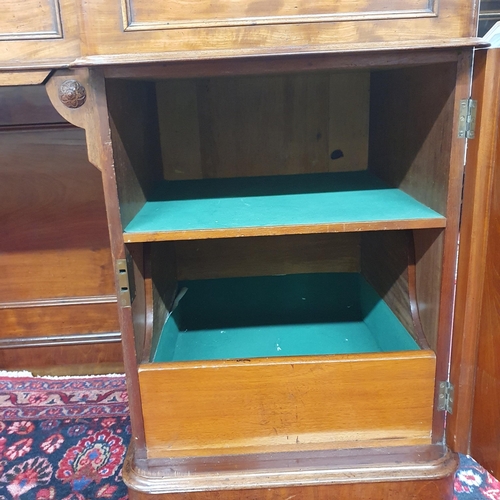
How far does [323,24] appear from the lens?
0.78m

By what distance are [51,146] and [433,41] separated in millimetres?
1134

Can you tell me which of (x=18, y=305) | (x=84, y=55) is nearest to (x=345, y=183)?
(x=84, y=55)

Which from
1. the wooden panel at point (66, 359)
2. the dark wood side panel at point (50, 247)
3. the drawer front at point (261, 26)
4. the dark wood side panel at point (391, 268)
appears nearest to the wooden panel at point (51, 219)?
the dark wood side panel at point (50, 247)

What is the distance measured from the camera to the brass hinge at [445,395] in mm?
971

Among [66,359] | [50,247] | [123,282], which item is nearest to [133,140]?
[123,282]

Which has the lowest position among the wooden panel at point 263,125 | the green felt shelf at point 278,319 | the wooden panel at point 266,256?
the green felt shelf at point 278,319

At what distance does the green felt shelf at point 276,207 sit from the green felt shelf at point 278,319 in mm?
324

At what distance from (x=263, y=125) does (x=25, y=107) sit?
0.71 m

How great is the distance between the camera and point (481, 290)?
3.08 feet

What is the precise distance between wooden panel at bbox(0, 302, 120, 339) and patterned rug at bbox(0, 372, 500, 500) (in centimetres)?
16

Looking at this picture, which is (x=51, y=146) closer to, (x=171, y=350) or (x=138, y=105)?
(x=138, y=105)

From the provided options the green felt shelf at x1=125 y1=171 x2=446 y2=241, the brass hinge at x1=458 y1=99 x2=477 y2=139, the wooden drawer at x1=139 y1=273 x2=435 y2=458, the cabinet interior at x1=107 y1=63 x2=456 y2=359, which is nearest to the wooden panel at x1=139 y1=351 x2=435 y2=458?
the wooden drawer at x1=139 y1=273 x2=435 y2=458

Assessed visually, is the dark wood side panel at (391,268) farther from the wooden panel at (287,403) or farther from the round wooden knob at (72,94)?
the round wooden knob at (72,94)

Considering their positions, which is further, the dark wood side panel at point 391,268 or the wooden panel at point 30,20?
the dark wood side panel at point 391,268
